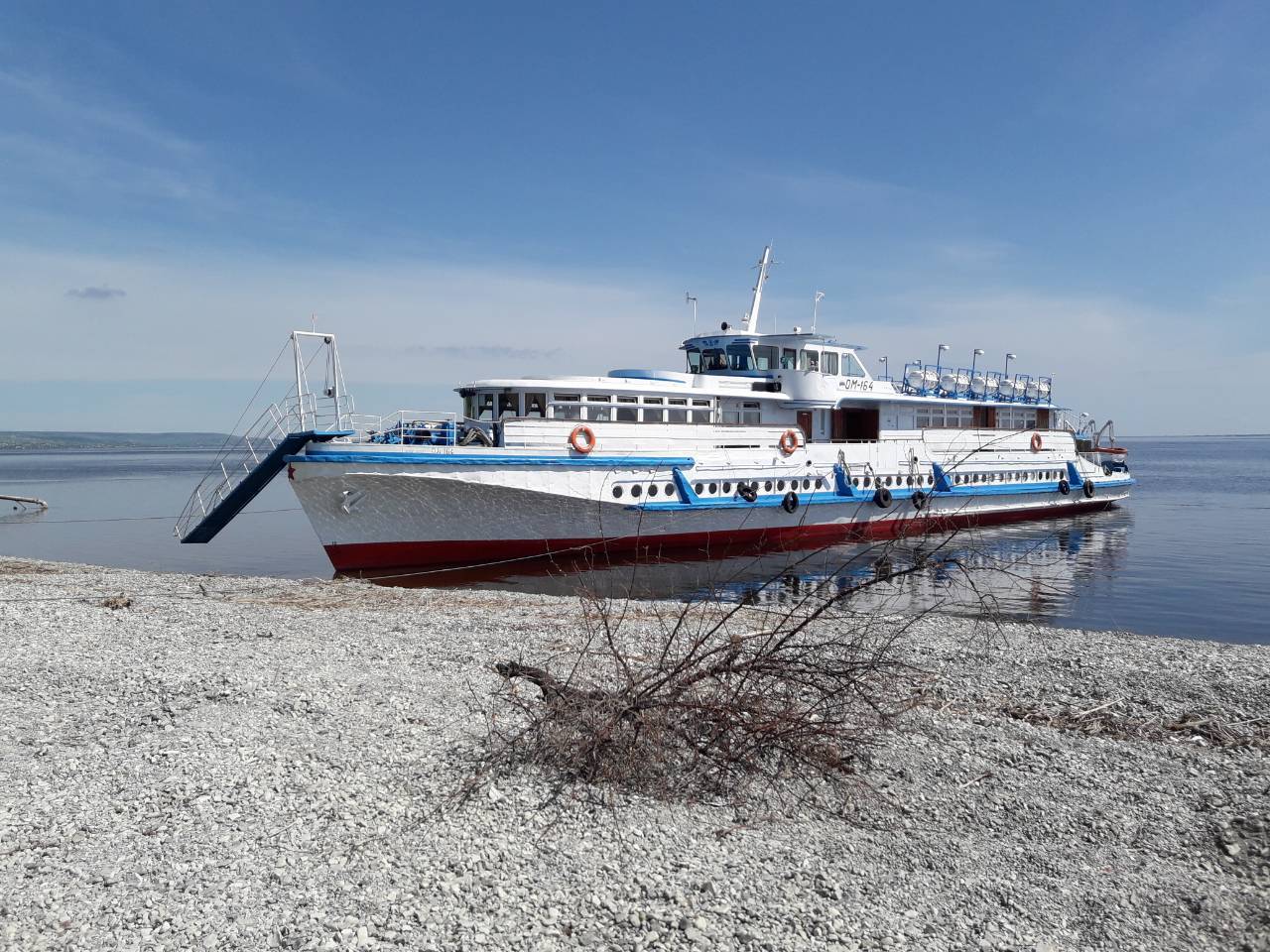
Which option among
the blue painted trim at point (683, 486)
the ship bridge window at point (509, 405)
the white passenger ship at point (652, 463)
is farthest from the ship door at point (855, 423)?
→ the ship bridge window at point (509, 405)

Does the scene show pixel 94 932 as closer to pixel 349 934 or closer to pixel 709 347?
pixel 349 934

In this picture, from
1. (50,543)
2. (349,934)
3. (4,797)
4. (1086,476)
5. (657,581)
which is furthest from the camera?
(1086,476)

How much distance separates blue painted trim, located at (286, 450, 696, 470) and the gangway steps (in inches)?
10.9

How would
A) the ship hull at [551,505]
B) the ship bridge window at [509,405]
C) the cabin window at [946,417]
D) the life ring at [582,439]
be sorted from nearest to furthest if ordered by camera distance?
the ship hull at [551,505], the life ring at [582,439], the ship bridge window at [509,405], the cabin window at [946,417]

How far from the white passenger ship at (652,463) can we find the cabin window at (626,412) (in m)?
0.05

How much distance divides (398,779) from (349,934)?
1.83 m

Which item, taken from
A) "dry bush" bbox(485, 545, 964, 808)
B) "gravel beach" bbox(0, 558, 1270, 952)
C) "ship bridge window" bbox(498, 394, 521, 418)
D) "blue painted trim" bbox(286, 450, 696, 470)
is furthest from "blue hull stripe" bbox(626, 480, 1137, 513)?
"dry bush" bbox(485, 545, 964, 808)

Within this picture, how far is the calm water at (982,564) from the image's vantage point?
15.9 metres

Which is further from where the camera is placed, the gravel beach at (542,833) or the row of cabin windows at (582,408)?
the row of cabin windows at (582,408)

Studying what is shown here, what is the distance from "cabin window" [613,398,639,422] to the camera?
20609mm

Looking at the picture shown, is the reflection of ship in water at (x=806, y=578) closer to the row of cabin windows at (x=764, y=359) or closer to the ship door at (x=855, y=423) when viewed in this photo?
the ship door at (x=855, y=423)

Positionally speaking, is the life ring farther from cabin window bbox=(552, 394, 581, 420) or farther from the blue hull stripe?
the blue hull stripe

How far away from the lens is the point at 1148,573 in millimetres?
20859

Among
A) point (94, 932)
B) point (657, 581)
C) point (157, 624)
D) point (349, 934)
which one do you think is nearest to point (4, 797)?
point (94, 932)
